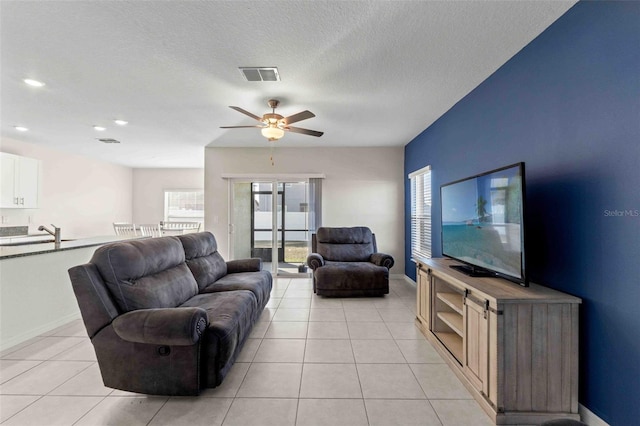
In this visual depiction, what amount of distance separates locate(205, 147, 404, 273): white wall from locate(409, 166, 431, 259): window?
1.59 feet

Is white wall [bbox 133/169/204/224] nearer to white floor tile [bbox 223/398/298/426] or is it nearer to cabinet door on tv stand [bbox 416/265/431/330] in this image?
cabinet door on tv stand [bbox 416/265/431/330]

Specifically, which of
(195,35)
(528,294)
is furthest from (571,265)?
(195,35)

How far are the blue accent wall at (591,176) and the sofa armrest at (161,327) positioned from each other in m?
2.25

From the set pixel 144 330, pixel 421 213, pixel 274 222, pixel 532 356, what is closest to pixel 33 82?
pixel 144 330

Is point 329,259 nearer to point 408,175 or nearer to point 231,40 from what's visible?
point 408,175

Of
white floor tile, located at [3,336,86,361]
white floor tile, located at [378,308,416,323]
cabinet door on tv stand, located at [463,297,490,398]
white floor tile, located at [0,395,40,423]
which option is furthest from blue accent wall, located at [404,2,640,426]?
white floor tile, located at [3,336,86,361]

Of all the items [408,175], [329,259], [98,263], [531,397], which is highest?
[408,175]

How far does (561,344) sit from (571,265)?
1.62 feet

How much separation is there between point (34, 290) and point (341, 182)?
14.8 ft

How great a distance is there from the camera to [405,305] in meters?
3.86

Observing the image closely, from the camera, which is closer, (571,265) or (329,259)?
(571,265)

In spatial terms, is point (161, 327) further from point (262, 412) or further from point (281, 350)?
point (281, 350)

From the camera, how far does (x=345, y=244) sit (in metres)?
4.90

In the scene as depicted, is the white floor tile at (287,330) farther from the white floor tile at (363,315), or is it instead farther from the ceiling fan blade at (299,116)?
the ceiling fan blade at (299,116)
